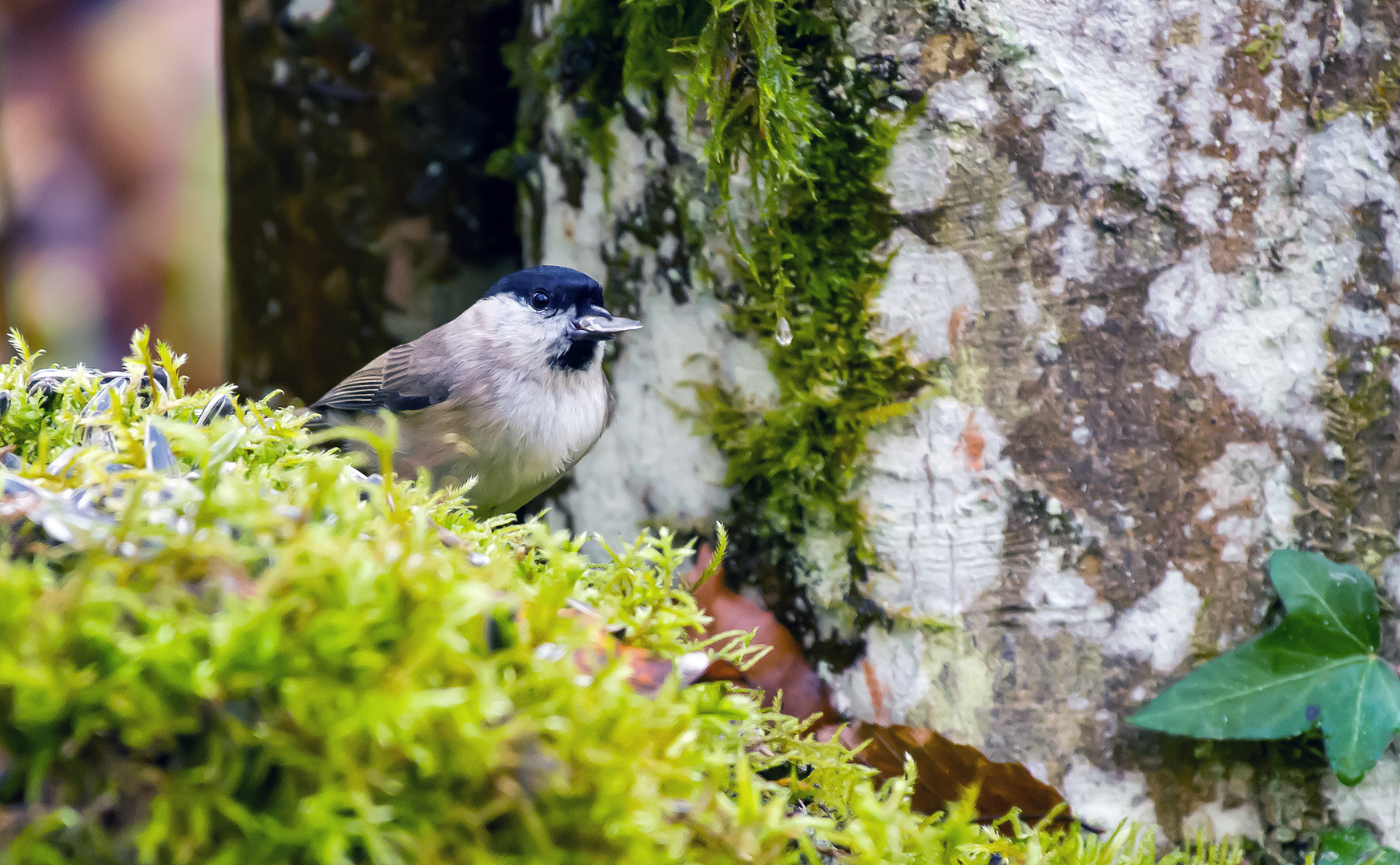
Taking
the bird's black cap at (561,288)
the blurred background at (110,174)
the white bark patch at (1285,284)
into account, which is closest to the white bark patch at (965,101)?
the white bark patch at (1285,284)

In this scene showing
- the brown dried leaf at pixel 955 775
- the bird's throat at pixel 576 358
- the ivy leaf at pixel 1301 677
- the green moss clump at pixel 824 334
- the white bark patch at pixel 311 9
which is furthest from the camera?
the white bark patch at pixel 311 9

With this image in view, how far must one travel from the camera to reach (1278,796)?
204 cm

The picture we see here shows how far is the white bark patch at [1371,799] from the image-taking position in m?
2.03

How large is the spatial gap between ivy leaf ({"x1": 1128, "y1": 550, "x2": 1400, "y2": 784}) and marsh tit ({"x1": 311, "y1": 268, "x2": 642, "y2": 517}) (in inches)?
62.1

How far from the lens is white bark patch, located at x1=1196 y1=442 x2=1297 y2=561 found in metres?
2.03

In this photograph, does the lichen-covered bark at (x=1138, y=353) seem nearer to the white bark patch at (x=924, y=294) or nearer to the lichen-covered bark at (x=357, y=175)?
the white bark patch at (x=924, y=294)

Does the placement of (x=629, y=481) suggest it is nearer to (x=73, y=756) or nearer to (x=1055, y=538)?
(x=1055, y=538)

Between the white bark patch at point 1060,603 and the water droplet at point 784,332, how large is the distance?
72 centimetres

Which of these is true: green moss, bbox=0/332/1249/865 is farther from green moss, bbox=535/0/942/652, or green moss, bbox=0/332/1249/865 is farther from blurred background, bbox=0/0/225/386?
blurred background, bbox=0/0/225/386

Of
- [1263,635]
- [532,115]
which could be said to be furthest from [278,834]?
[532,115]

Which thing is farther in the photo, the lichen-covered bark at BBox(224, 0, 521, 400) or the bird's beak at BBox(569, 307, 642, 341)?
the lichen-covered bark at BBox(224, 0, 521, 400)

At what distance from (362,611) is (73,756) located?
0.28m

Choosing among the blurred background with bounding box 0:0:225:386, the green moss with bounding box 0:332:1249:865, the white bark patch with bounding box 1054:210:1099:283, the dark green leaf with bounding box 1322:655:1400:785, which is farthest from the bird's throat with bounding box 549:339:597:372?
the blurred background with bounding box 0:0:225:386

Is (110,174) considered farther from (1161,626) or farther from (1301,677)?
(1301,677)
